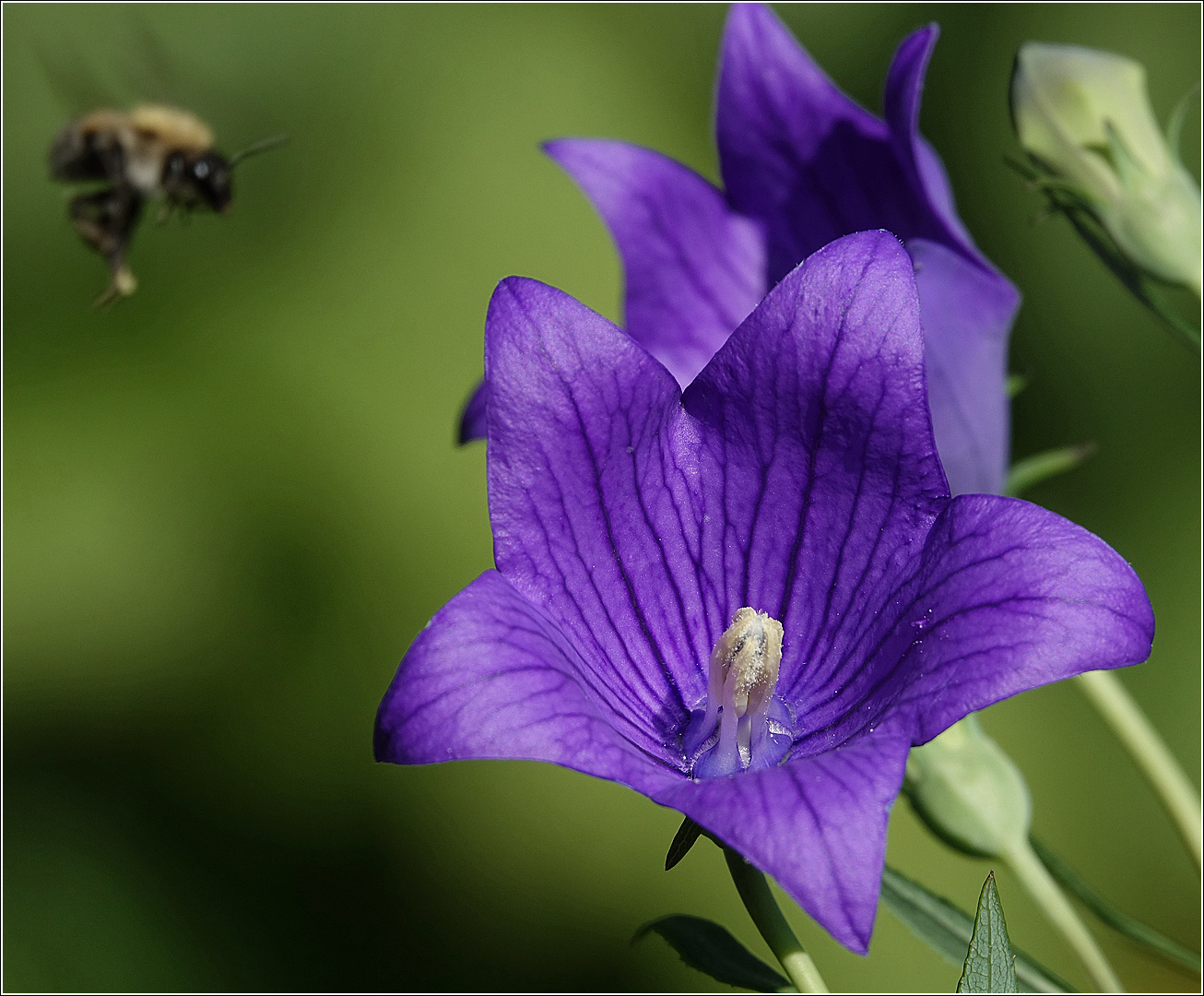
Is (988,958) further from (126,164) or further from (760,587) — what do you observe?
(126,164)

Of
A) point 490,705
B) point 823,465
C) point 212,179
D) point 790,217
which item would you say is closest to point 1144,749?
point 823,465

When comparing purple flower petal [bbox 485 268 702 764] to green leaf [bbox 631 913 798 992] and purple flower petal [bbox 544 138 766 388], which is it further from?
purple flower petal [bbox 544 138 766 388]

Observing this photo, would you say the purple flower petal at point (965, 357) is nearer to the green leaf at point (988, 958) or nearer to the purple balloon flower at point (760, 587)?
the purple balloon flower at point (760, 587)

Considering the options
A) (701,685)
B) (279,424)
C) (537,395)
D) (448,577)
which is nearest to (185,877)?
(448,577)

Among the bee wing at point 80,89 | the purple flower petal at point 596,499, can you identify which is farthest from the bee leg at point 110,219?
the purple flower petal at point 596,499

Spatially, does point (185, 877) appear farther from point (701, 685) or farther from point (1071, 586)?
point (1071, 586)

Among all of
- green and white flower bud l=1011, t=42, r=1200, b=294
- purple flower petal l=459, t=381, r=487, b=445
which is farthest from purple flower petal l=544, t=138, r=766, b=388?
green and white flower bud l=1011, t=42, r=1200, b=294

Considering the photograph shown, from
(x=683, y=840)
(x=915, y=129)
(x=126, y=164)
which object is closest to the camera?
(x=683, y=840)
